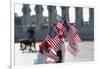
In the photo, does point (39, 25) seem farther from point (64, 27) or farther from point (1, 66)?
point (1, 66)

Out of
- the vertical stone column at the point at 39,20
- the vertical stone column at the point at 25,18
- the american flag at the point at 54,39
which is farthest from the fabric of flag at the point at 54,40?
the vertical stone column at the point at 25,18

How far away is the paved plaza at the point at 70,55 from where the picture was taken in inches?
94.2

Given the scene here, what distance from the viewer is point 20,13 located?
240 cm

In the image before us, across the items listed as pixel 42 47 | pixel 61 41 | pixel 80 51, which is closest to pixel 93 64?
pixel 80 51

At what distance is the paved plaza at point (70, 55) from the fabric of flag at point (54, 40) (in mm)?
89

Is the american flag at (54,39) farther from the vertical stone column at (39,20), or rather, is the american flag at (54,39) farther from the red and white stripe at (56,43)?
the vertical stone column at (39,20)

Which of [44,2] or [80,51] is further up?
[44,2]

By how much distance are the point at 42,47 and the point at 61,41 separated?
0.23m

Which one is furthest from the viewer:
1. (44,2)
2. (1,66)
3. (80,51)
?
(80,51)

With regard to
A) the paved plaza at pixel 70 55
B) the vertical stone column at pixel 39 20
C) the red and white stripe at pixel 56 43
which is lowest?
the paved plaza at pixel 70 55

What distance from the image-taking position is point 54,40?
2.56 m

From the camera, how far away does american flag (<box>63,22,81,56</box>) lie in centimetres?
260

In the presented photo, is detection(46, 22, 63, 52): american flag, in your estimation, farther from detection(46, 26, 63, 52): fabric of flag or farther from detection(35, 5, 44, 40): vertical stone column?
detection(35, 5, 44, 40): vertical stone column

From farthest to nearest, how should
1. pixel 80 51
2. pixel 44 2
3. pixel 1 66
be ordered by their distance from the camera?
pixel 80 51
pixel 44 2
pixel 1 66
